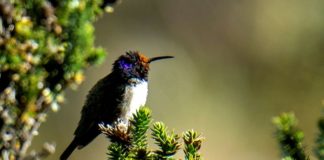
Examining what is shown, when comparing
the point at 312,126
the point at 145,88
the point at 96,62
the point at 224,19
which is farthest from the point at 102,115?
the point at 224,19

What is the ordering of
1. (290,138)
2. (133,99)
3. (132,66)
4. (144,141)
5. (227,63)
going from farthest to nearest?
(227,63) → (132,66) → (133,99) → (144,141) → (290,138)

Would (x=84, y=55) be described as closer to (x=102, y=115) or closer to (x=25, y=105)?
(x=25, y=105)

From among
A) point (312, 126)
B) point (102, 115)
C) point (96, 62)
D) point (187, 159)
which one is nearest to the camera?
point (187, 159)

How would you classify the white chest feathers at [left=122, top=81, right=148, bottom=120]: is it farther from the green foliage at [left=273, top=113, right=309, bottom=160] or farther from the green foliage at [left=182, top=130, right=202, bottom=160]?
the green foliage at [left=273, top=113, right=309, bottom=160]

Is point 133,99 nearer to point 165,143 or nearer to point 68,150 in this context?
point 68,150

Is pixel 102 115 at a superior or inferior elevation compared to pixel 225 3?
inferior

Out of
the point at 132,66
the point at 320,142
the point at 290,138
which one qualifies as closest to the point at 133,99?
the point at 132,66

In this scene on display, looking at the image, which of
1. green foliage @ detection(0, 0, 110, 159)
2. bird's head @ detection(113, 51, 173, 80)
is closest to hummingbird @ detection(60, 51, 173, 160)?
bird's head @ detection(113, 51, 173, 80)
